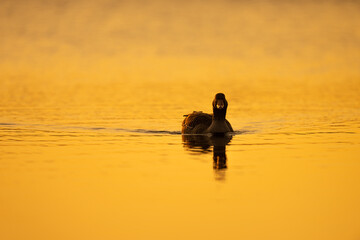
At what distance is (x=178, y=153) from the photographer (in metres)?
19.5

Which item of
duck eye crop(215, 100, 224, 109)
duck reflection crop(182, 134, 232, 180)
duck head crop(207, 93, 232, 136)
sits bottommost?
duck reflection crop(182, 134, 232, 180)

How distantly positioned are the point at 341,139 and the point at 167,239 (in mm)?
12838

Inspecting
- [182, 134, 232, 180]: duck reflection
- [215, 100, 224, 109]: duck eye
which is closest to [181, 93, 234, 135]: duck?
[215, 100, 224, 109]: duck eye

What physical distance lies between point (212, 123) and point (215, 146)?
158 inches

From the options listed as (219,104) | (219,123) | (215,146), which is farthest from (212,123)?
(215,146)

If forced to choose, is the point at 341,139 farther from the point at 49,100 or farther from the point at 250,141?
the point at 49,100

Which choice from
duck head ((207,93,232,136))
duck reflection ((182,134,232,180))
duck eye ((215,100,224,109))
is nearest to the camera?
duck reflection ((182,134,232,180))

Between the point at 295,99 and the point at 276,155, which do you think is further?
the point at 295,99

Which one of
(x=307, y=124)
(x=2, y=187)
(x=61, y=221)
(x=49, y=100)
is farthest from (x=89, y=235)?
(x=49, y=100)

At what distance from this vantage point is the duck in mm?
25094

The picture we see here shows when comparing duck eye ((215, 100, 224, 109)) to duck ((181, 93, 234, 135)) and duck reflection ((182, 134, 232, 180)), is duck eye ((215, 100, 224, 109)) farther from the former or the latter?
duck reflection ((182, 134, 232, 180))

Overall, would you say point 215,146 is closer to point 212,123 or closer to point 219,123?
point 219,123

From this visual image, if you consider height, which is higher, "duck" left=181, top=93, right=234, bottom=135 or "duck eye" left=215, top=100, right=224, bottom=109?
"duck eye" left=215, top=100, right=224, bottom=109

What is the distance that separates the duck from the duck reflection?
437mm
